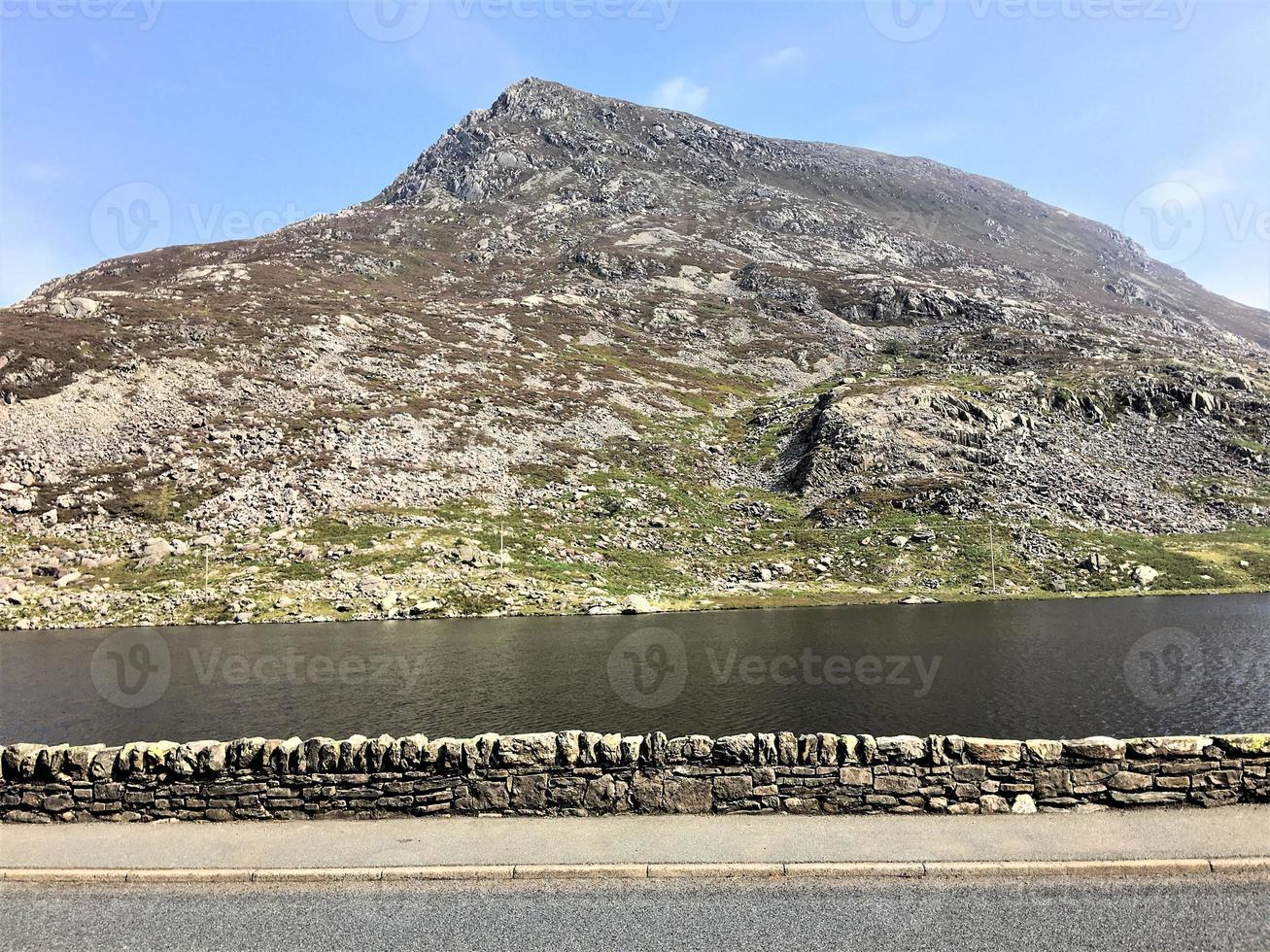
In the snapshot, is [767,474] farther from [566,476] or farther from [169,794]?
[169,794]

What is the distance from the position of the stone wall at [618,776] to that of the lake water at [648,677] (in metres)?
13.3

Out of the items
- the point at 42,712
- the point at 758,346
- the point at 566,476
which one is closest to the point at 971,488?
the point at 566,476

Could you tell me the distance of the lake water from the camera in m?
28.5

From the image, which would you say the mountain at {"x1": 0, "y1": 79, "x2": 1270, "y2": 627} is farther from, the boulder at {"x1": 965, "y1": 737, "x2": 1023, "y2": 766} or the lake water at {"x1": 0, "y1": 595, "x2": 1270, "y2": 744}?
the boulder at {"x1": 965, "y1": 737, "x2": 1023, "y2": 766}

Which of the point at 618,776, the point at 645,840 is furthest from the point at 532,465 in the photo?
the point at 645,840

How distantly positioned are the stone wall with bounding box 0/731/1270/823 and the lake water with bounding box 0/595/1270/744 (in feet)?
43.7

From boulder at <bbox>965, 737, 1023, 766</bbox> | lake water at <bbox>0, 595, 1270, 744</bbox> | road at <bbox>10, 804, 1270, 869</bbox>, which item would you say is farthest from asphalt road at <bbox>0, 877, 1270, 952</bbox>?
lake water at <bbox>0, 595, 1270, 744</bbox>

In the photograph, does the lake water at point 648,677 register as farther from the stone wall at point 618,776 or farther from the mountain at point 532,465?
the stone wall at point 618,776

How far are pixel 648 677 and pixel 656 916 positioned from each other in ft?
88.9

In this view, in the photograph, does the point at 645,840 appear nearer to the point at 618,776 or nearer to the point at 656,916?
the point at 618,776

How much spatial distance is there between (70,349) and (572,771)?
110 metres

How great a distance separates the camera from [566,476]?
90375 millimetres

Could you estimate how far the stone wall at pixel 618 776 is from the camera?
513 inches

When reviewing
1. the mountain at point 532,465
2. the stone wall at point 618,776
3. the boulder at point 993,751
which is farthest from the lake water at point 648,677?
the boulder at point 993,751
